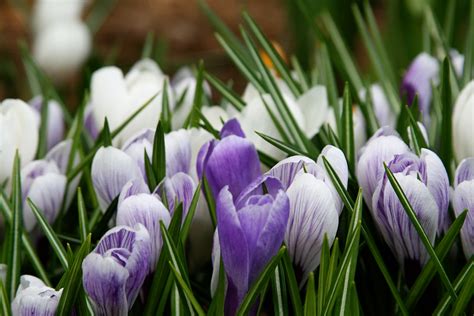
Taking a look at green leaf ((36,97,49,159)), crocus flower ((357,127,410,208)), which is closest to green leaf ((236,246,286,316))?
crocus flower ((357,127,410,208))

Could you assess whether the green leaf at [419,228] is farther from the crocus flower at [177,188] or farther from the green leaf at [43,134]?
the green leaf at [43,134]

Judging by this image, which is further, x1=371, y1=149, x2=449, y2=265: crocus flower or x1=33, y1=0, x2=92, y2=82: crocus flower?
x1=33, y1=0, x2=92, y2=82: crocus flower

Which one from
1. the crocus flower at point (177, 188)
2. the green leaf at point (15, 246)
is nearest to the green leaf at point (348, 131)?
the crocus flower at point (177, 188)

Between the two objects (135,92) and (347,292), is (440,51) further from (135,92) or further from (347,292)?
(347,292)

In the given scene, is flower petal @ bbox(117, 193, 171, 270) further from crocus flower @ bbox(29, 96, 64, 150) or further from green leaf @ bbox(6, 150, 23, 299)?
crocus flower @ bbox(29, 96, 64, 150)

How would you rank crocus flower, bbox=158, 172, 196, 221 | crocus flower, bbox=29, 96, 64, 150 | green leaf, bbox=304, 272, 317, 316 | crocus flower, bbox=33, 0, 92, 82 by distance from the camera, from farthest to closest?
crocus flower, bbox=33, 0, 92, 82 < crocus flower, bbox=29, 96, 64, 150 < crocus flower, bbox=158, 172, 196, 221 < green leaf, bbox=304, 272, 317, 316

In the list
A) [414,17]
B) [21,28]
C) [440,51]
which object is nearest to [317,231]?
[440,51]
